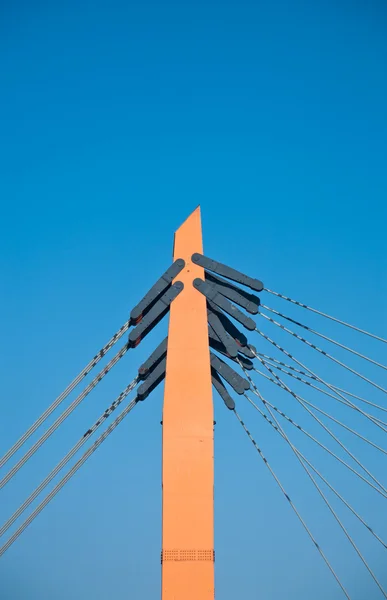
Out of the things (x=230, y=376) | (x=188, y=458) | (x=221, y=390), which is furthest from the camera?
(x=221, y=390)

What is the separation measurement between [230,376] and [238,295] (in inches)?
102

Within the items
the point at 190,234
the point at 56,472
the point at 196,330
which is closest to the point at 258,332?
the point at 196,330

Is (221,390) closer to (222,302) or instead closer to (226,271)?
(222,302)

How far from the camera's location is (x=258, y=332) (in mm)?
26281

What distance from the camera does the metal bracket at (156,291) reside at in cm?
2627

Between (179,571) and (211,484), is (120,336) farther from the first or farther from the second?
(179,571)

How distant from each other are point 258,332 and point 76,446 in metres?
6.48

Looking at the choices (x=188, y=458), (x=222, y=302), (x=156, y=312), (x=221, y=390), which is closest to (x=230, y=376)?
(x=221, y=390)

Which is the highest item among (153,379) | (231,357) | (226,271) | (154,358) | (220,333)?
(226,271)

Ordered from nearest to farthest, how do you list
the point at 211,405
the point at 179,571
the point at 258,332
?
the point at 179,571, the point at 211,405, the point at 258,332

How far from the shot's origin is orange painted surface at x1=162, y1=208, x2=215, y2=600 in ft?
75.2

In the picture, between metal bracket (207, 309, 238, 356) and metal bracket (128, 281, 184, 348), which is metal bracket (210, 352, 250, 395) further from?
metal bracket (128, 281, 184, 348)

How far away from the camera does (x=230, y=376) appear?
2588 cm

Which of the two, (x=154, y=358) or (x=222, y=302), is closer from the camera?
(x=154, y=358)
